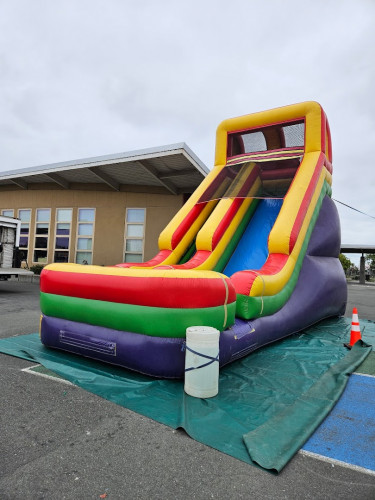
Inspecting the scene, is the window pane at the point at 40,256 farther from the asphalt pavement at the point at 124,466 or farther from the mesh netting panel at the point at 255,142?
the asphalt pavement at the point at 124,466

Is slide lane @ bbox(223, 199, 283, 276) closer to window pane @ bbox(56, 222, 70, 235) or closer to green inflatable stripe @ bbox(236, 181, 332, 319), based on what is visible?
green inflatable stripe @ bbox(236, 181, 332, 319)

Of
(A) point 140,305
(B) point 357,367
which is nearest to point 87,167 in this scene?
(A) point 140,305

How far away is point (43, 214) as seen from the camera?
15211 millimetres

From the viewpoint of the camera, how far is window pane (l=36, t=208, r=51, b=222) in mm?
15070

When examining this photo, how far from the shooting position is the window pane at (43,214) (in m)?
15.1

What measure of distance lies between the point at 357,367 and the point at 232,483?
2.72m

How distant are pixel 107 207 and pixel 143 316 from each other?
37.5 ft

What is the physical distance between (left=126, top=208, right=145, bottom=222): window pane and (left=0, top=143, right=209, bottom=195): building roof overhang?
41.6 inches

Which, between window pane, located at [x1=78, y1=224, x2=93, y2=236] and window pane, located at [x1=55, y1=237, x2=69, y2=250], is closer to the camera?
window pane, located at [x1=78, y1=224, x2=93, y2=236]

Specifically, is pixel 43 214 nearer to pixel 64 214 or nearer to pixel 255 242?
pixel 64 214

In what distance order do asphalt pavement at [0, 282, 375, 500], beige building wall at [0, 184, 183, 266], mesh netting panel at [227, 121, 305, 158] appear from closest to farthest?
asphalt pavement at [0, 282, 375, 500] < mesh netting panel at [227, 121, 305, 158] < beige building wall at [0, 184, 183, 266]

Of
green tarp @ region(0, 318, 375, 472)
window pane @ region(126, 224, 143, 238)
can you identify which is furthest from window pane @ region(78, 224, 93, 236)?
green tarp @ region(0, 318, 375, 472)

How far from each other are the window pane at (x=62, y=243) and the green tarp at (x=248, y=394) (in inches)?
415

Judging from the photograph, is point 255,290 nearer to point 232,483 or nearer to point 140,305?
point 140,305
